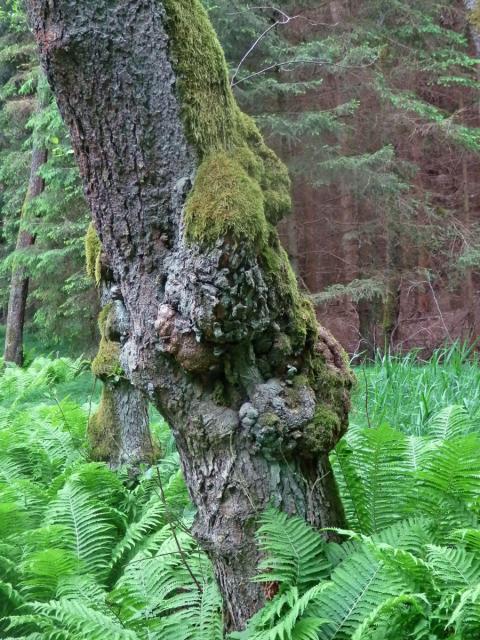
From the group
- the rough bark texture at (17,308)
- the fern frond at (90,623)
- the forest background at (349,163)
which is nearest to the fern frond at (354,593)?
the fern frond at (90,623)

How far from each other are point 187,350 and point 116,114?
0.84 metres

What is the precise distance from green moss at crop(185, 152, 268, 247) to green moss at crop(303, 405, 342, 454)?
2.22ft

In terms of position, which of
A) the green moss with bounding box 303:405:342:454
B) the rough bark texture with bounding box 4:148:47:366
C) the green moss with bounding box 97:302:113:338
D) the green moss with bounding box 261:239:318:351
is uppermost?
the green moss with bounding box 261:239:318:351

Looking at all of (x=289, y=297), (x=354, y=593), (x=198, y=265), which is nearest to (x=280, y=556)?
(x=354, y=593)

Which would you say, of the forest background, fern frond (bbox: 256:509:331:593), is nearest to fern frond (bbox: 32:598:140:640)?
fern frond (bbox: 256:509:331:593)

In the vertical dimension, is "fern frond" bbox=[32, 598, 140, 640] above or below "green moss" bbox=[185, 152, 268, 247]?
below

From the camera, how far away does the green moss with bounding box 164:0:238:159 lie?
237cm

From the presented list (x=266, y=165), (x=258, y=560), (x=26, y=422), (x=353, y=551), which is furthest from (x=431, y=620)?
(x=26, y=422)

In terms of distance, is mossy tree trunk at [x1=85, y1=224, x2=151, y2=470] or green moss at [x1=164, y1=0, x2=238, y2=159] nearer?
green moss at [x1=164, y1=0, x2=238, y2=159]

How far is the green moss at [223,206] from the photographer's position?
2.23 m

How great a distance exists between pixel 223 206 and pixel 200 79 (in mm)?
533

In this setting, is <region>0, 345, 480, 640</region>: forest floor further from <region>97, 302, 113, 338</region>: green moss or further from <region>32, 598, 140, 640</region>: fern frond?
<region>97, 302, 113, 338</region>: green moss

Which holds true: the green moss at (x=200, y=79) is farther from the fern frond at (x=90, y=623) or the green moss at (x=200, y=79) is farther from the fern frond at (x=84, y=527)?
the fern frond at (x=84, y=527)

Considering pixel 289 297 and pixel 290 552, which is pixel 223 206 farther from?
pixel 290 552
